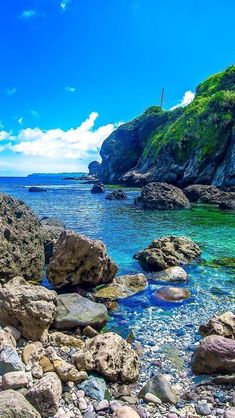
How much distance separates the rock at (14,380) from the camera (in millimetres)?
7934

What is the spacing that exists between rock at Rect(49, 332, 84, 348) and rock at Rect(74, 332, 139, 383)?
3.57ft

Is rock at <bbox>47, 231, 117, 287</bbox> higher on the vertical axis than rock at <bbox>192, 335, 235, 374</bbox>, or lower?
higher

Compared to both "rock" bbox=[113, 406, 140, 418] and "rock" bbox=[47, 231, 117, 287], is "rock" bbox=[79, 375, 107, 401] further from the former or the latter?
"rock" bbox=[47, 231, 117, 287]

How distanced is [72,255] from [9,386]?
9098mm

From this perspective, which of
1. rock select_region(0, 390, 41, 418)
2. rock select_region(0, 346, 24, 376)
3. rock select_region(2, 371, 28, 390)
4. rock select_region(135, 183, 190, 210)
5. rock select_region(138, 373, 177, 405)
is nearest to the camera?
rock select_region(0, 390, 41, 418)

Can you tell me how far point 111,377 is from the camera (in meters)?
9.15

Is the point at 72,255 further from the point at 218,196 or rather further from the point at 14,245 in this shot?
the point at 218,196

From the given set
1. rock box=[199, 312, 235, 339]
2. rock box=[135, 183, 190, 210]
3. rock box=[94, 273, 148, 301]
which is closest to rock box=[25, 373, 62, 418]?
rock box=[199, 312, 235, 339]

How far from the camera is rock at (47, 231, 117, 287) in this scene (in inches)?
664

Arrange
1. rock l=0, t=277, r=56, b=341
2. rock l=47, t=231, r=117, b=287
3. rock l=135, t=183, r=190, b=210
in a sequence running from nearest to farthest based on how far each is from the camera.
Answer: rock l=0, t=277, r=56, b=341 < rock l=47, t=231, r=117, b=287 < rock l=135, t=183, r=190, b=210

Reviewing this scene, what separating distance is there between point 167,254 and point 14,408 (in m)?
16.0

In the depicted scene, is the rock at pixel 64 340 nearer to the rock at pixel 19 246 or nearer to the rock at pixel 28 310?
the rock at pixel 28 310

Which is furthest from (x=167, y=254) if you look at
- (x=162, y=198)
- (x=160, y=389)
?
(x=162, y=198)

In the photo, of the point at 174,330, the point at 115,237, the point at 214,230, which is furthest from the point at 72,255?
the point at 214,230
